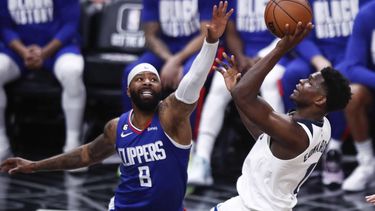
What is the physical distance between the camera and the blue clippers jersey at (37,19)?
23.8ft

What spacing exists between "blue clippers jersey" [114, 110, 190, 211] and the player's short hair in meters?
0.75

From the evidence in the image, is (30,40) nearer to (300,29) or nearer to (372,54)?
(372,54)

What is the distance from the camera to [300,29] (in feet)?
12.6

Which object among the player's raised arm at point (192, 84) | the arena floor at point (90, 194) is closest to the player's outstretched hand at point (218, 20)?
the player's raised arm at point (192, 84)

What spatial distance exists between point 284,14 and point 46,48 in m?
3.13

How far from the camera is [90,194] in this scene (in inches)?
244

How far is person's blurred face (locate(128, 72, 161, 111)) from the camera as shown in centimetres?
445

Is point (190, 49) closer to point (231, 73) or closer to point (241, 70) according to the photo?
point (241, 70)

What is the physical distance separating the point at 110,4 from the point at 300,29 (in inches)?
166

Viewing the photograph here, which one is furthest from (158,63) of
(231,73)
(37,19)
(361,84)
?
(231,73)

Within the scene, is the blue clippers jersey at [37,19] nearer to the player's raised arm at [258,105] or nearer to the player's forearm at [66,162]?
the player's forearm at [66,162]

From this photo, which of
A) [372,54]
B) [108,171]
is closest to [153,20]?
[108,171]

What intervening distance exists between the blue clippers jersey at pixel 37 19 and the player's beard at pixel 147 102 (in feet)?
9.37

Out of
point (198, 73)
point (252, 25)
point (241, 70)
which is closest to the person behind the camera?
point (198, 73)
